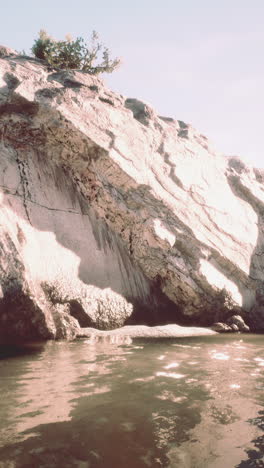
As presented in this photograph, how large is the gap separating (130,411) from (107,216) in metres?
5.77

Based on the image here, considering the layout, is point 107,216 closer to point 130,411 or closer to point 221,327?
point 221,327

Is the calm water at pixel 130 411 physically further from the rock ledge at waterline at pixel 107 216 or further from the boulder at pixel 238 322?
the boulder at pixel 238 322

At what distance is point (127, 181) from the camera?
25.9 ft

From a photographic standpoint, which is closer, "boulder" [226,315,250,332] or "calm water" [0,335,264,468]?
"calm water" [0,335,264,468]


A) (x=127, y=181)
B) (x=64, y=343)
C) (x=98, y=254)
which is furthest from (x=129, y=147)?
(x=64, y=343)

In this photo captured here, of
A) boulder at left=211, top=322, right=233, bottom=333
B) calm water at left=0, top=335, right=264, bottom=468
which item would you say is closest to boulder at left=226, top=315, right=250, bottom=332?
boulder at left=211, top=322, right=233, bottom=333

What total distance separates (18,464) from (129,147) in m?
7.05

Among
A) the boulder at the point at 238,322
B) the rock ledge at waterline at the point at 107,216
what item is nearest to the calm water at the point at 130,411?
the rock ledge at waterline at the point at 107,216

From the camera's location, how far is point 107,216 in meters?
8.12

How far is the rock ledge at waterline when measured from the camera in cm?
689

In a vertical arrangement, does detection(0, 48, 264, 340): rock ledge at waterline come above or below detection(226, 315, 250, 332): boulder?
above

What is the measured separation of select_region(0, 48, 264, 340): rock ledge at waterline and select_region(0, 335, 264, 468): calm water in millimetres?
2209

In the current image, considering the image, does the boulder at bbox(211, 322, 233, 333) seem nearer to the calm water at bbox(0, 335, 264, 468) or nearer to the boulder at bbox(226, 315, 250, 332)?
the boulder at bbox(226, 315, 250, 332)

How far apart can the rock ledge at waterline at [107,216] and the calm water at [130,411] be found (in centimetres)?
221
